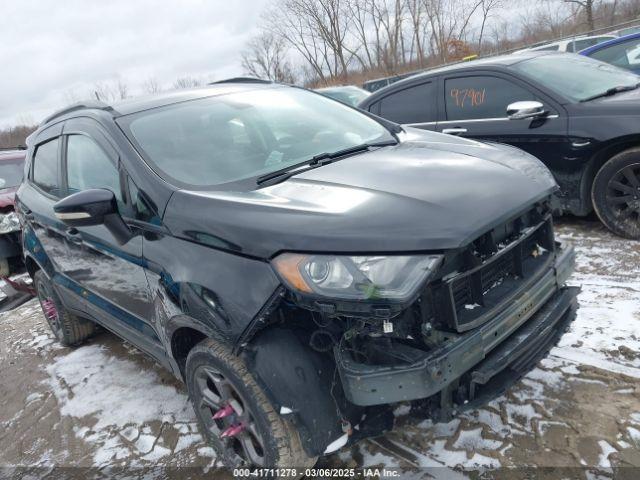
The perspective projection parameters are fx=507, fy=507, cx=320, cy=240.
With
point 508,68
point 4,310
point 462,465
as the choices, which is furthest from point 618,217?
point 4,310

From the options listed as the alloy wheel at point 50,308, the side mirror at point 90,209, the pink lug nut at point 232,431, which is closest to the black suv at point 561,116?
the side mirror at point 90,209

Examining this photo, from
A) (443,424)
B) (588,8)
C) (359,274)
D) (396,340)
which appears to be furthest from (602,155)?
(588,8)

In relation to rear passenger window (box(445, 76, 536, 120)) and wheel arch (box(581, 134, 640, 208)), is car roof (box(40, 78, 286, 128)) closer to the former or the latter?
rear passenger window (box(445, 76, 536, 120))

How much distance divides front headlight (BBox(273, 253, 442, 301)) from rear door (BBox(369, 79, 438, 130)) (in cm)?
378

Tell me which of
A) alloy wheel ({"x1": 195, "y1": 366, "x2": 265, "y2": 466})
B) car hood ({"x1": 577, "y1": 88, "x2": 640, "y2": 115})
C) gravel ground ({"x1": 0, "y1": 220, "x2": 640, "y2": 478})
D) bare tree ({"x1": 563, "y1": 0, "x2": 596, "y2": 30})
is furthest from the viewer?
bare tree ({"x1": 563, "y1": 0, "x2": 596, "y2": 30})

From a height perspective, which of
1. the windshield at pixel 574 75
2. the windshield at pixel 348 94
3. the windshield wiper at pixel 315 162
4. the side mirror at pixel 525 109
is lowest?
the side mirror at pixel 525 109

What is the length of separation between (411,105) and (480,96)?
0.77 metres

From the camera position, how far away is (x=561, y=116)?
13.9 feet

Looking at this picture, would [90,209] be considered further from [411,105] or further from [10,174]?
[10,174]

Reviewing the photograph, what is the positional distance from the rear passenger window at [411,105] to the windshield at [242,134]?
211cm

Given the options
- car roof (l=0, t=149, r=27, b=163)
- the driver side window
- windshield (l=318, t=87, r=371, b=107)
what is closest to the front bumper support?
the driver side window

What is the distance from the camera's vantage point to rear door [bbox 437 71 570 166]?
431 centimetres

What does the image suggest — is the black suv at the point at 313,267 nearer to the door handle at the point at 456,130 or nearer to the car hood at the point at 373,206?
the car hood at the point at 373,206

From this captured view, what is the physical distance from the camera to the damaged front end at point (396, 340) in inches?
68.4
